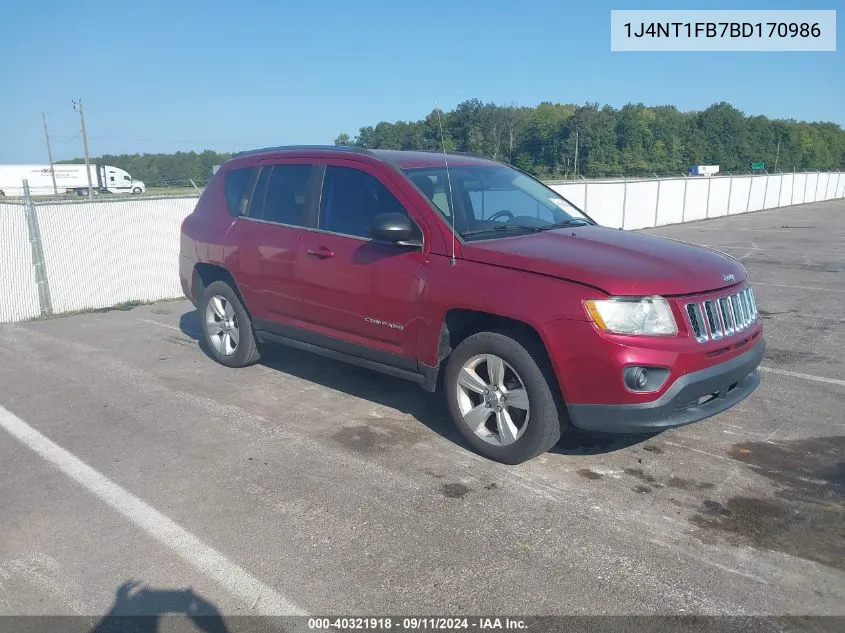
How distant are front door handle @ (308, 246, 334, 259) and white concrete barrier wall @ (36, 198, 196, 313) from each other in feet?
18.7

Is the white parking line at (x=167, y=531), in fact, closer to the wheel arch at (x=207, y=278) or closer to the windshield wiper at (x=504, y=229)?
the wheel arch at (x=207, y=278)

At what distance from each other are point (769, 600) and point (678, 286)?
168 cm

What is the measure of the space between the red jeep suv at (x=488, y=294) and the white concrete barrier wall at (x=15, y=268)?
4435 millimetres

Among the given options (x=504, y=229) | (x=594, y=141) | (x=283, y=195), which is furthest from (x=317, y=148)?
(x=594, y=141)

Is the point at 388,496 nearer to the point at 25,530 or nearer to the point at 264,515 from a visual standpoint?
the point at 264,515

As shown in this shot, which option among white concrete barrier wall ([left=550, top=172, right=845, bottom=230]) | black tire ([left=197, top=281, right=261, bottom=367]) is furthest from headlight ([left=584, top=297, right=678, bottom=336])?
white concrete barrier wall ([left=550, top=172, right=845, bottom=230])

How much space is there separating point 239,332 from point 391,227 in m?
2.44

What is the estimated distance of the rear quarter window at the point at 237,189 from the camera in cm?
614

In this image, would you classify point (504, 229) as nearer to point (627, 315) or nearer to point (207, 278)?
point (627, 315)

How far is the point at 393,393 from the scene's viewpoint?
575 cm

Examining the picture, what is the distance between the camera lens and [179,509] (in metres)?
3.82

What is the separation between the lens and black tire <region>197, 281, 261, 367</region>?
244 inches

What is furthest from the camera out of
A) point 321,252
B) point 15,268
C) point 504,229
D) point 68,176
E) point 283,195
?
point 68,176

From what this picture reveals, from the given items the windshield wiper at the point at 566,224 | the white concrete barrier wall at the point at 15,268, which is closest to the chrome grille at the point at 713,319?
the windshield wiper at the point at 566,224
